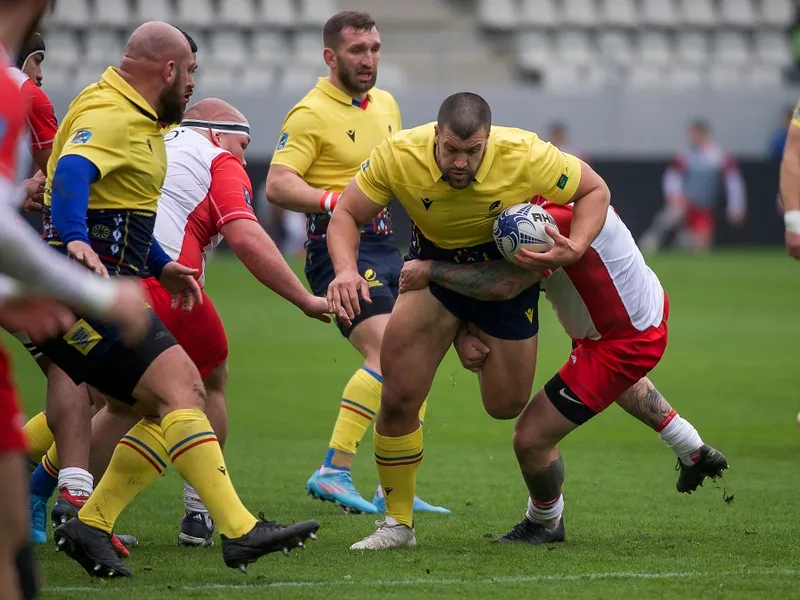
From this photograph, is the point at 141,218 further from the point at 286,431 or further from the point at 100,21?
the point at 100,21

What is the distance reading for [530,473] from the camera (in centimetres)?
616

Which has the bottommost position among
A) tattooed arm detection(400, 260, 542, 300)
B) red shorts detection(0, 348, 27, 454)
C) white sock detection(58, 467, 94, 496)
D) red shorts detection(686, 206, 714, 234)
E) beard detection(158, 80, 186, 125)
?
red shorts detection(686, 206, 714, 234)

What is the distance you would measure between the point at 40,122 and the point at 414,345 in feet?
7.43

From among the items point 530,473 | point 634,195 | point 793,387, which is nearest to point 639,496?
point 530,473

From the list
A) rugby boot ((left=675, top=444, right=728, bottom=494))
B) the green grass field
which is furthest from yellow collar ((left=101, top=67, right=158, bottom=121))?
rugby boot ((left=675, top=444, right=728, bottom=494))

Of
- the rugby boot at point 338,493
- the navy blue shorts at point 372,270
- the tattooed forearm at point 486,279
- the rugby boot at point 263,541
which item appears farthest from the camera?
the navy blue shorts at point 372,270

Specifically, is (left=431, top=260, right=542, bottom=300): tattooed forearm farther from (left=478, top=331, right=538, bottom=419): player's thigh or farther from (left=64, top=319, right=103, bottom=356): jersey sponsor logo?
(left=64, top=319, right=103, bottom=356): jersey sponsor logo

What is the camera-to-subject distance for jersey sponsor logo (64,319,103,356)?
16.6 ft

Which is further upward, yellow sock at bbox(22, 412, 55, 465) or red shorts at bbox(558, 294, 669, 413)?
red shorts at bbox(558, 294, 669, 413)

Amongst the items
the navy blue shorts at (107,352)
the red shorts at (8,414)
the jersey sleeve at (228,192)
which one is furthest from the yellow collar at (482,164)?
the red shorts at (8,414)

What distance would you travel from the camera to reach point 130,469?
5.55 meters

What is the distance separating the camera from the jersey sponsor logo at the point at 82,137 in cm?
520

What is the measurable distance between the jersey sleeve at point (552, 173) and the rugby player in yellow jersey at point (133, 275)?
153 cm

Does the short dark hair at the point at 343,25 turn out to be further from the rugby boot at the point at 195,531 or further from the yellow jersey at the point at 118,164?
the rugby boot at the point at 195,531
